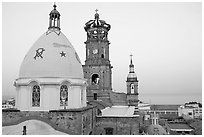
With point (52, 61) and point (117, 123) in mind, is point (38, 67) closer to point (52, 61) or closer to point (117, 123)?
point (52, 61)

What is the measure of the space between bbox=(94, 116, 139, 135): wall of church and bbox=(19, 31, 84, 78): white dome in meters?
6.00

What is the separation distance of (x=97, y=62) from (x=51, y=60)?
1346cm

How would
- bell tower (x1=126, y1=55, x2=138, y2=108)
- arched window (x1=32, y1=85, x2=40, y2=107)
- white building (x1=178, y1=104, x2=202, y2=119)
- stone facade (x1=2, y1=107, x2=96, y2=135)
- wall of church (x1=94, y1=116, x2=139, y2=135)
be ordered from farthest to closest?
white building (x1=178, y1=104, x2=202, y2=119)
bell tower (x1=126, y1=55, x2=138, y2=108)
wall of church (x1=94, y1=116, x2=139, y2=135)
arched window (x1=32, y1=85, x2=40, y2=107)
stone facade (x1=2, y1=107, x2=96, y2=135)

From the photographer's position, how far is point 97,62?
29.5m

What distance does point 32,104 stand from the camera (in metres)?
16.1

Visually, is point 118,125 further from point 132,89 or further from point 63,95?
point 132,89

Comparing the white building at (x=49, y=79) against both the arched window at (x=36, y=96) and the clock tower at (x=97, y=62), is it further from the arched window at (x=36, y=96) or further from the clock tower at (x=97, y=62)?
the clock tower at (x=97, y=62)

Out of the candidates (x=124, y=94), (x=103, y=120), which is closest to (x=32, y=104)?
(x=103, y=120)

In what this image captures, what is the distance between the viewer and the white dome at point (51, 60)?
53.5 feet

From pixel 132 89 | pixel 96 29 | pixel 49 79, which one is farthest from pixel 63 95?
pixel 132 89

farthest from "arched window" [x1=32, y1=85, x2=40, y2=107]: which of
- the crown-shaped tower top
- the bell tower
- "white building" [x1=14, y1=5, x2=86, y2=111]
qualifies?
the bell tower

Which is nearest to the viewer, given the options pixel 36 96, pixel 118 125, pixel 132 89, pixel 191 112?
pixel 36 96

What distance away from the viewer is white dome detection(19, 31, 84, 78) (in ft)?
53.5

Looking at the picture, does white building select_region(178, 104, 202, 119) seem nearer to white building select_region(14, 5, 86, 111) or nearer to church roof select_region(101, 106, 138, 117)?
church roof select_region(101, 106, 138, 117)
